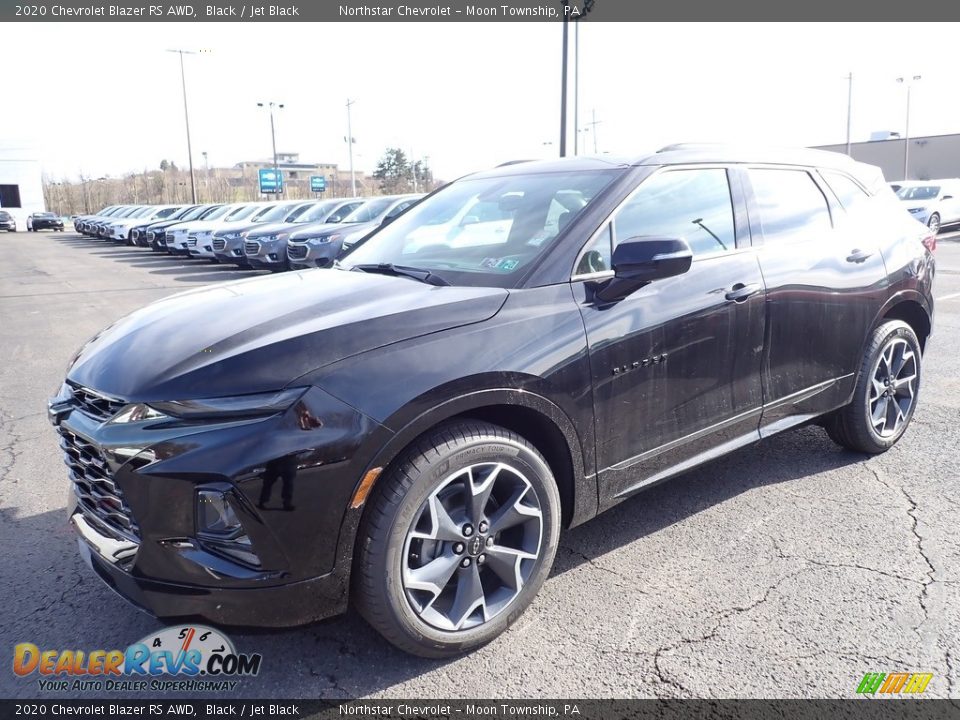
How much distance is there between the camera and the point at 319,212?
59.7 feet

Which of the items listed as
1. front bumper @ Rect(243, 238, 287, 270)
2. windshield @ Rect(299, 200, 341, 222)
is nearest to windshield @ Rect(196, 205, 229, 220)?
windshield @ Rect(299, 200, 341, 222)

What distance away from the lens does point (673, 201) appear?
3.51 meters

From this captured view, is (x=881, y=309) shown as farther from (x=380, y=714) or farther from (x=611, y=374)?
(x=380, y=714)

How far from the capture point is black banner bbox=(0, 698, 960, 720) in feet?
7.79

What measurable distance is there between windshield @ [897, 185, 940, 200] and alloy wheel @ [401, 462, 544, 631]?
87.4ft

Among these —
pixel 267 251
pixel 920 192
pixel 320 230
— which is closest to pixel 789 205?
pixel 320 230

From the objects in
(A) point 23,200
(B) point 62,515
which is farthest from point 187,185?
(B) point 62,515

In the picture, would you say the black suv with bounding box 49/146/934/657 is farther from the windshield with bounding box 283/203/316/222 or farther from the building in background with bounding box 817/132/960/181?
the building in background with bounding box 817/132/960/181

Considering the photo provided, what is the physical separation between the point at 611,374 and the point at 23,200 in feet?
239

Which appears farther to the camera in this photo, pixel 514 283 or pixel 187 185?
pixel 187 185

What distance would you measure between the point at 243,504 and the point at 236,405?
0.30m

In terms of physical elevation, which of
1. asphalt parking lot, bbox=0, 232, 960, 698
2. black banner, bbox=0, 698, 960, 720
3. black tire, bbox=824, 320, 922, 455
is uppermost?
black tire, bbox=824, 320, 922, 455

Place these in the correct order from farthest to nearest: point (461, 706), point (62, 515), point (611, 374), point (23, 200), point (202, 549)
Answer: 1. point (23, 200)
2. point (62, 515)
3. point (611, 374)
4. point (461, 706)
5. point (202, 549)

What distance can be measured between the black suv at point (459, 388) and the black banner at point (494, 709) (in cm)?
24
